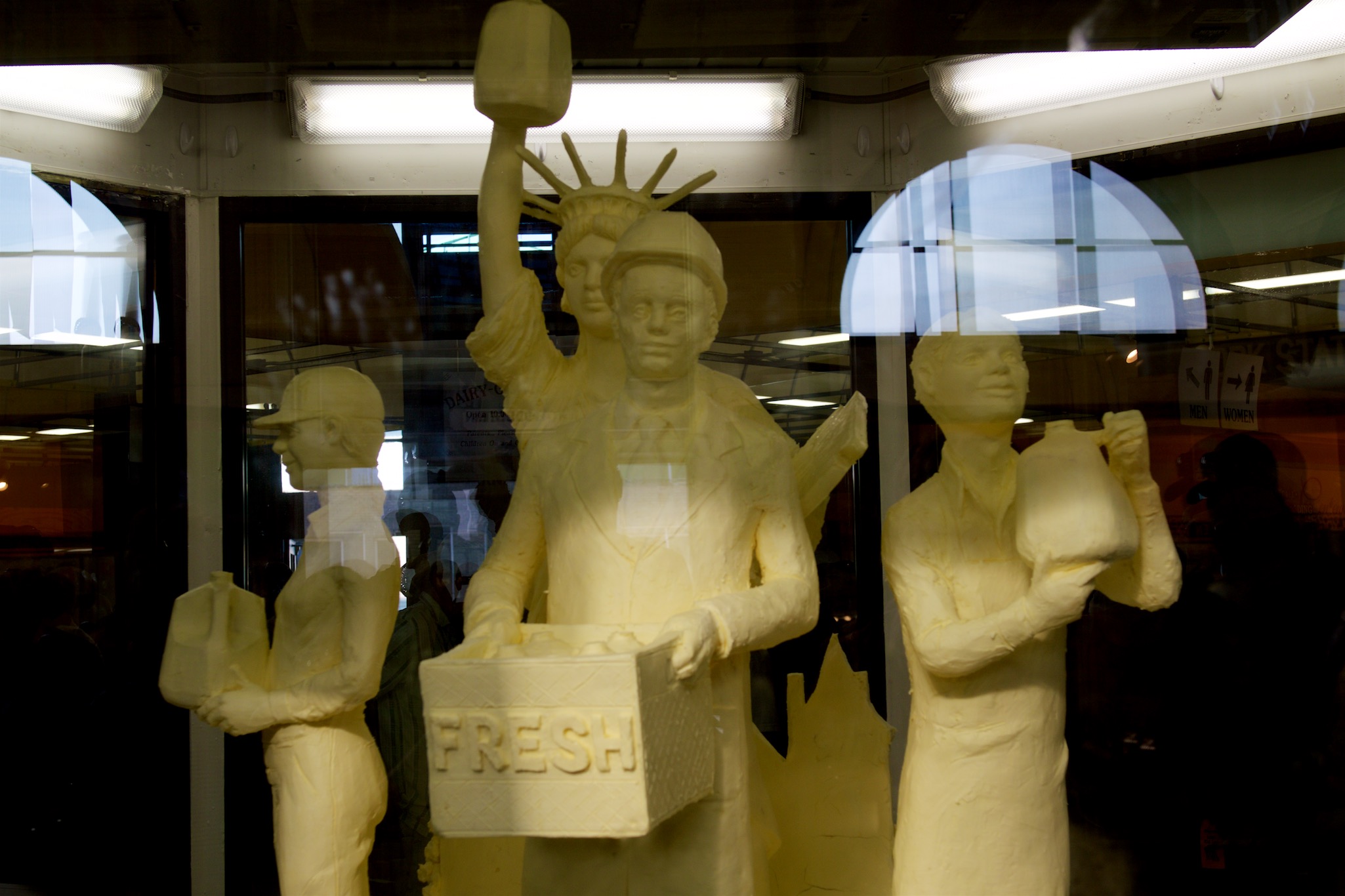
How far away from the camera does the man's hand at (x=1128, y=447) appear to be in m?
2.03

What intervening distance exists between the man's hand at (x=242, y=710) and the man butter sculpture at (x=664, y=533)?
567 millimetres

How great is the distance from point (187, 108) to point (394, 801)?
1.56m

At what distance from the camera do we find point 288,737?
2.29 meters

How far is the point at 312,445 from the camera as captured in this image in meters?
2.34

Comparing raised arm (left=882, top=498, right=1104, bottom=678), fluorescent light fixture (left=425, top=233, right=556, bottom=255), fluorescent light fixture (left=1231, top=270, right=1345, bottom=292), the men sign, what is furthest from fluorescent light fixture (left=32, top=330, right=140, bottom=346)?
fluorescent light fixture (left=1231, top=270, right=1345, bottom=292)

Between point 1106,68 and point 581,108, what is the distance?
3.63ft

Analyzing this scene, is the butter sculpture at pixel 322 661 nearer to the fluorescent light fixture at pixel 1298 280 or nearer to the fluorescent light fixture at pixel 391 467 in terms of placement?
the fluorescent light fixture at pixel 391 467

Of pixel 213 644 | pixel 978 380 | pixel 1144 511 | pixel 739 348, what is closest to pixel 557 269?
pixel 739 348

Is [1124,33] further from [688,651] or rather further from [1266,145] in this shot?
[688,651]

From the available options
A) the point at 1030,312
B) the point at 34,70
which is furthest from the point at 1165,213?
the point at 34,70

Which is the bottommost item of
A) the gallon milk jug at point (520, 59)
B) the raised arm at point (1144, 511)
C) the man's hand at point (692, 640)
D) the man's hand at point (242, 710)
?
the man's hand at point (242, 710)

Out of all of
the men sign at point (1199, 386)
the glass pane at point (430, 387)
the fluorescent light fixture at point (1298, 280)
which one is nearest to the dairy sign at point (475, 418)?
the glass pane at point (430, 387)

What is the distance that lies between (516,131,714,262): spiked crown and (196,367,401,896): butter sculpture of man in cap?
537mm

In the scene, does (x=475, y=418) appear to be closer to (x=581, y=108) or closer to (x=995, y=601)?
(x=581, y=108)
